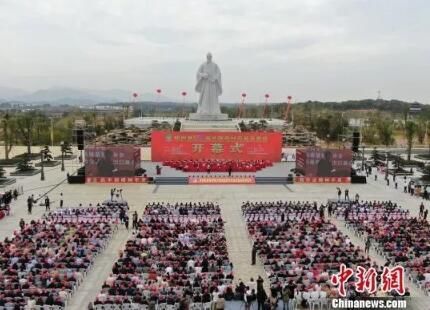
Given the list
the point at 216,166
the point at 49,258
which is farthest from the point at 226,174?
the point at 49,258

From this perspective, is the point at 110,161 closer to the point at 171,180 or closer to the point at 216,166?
the point at 171,180

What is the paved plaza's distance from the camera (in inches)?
758

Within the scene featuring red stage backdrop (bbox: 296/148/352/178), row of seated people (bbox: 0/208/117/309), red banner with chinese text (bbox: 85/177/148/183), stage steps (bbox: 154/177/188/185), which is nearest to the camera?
row of seated people (bbox: 0/208/117/309)

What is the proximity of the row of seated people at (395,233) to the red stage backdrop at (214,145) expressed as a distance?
636 inches

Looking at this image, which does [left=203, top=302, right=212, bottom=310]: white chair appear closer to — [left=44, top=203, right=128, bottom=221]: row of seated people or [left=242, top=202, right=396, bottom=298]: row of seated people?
[left=242, top=202, right=396, bottom=298]: row of seated people

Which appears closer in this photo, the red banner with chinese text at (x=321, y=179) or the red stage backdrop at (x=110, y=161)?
the red stage backdrop at (x=110, y=161)

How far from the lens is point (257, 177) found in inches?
1446

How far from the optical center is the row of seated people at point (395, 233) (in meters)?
16.4

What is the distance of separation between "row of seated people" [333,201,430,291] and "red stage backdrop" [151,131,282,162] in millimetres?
16156

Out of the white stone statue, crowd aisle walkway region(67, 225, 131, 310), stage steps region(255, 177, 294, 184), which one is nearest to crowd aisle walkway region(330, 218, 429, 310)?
crowd aisle walkway region(67, 225, 131, 310)

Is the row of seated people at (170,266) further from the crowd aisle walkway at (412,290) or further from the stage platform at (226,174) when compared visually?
the stage platform at (226,174)

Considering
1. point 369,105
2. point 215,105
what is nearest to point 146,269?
point 215,105

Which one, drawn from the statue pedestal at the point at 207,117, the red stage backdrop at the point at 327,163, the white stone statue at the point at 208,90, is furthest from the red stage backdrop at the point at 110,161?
the white stone statue at the point at 208,90

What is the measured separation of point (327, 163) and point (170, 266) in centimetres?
2294
